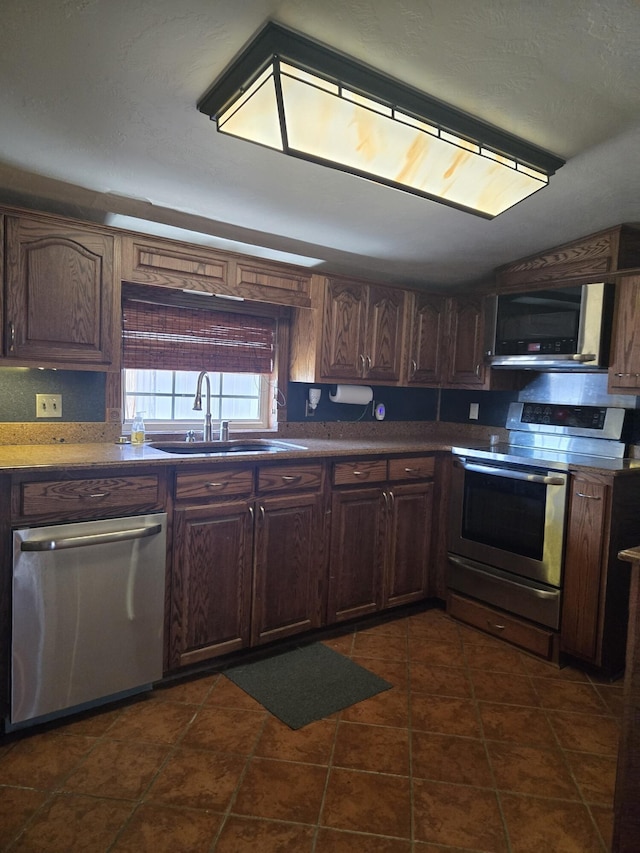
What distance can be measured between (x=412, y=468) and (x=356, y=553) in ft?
1.93

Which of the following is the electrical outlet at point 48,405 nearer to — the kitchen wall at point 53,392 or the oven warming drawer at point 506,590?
the kitchen wall at point 53,392

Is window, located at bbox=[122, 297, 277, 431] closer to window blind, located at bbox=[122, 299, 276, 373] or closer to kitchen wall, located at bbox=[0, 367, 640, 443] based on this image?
window blind, located at bbox=[122, 299, 276, 373]

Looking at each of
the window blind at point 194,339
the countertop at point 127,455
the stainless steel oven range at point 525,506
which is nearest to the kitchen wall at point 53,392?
the countertop at point 127,455

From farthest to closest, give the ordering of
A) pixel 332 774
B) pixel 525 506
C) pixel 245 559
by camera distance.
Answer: pixel 525 506 → pixel 245 559 → pixel 332 774

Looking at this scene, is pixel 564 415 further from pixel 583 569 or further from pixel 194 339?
pixel 194 339

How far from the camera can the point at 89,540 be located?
2.00m

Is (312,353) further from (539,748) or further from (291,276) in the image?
(539,748)

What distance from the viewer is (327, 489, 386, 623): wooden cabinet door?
9.21ft

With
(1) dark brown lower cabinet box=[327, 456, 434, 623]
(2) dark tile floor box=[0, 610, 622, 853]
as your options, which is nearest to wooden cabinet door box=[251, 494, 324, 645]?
(1) dark brown lower cabinet box=[327, 456, 434, 623]

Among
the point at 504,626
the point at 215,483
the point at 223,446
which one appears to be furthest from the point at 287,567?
the point at 504,626

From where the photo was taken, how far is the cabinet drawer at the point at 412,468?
3.01m

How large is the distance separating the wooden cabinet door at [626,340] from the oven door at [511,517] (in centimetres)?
58

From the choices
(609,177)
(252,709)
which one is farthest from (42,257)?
(609,177)

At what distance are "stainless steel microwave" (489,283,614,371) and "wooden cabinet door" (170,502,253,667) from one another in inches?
71.5
